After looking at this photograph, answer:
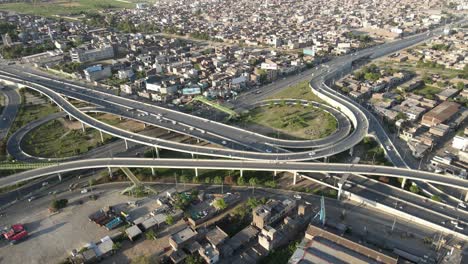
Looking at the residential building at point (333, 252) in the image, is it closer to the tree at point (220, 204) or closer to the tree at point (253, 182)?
the tree at point (220, 204)

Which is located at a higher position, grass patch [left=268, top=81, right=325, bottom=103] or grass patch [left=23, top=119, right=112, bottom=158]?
grass patch [left=268, top=81, right=325, bottom=103]

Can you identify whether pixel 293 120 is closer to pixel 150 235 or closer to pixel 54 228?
pixel 150 235

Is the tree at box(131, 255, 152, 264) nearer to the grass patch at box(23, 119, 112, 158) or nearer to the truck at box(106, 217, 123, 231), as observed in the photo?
the truck at box(106, 217, 123, 231)

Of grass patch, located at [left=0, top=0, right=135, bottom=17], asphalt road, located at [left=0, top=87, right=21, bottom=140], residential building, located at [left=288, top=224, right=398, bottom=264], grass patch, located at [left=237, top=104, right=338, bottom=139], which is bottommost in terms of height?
asphalt road, located at [left=0, top=87, right=21, bottom=140]

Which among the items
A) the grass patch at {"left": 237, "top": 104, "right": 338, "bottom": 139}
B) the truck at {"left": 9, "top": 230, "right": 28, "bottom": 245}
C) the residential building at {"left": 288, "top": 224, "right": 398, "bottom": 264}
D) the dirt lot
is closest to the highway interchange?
the grass patch at {"left": 237, "top": 104, "right": 338, "bottom": 139}

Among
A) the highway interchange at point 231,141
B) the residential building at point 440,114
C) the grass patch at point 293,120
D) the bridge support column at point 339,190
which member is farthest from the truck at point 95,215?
the residential building at point 440,114

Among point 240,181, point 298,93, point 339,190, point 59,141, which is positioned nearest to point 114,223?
point 240,181

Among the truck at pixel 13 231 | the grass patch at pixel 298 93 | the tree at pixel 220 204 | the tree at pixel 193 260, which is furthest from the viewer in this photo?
the grass patch at pixel 298 93
